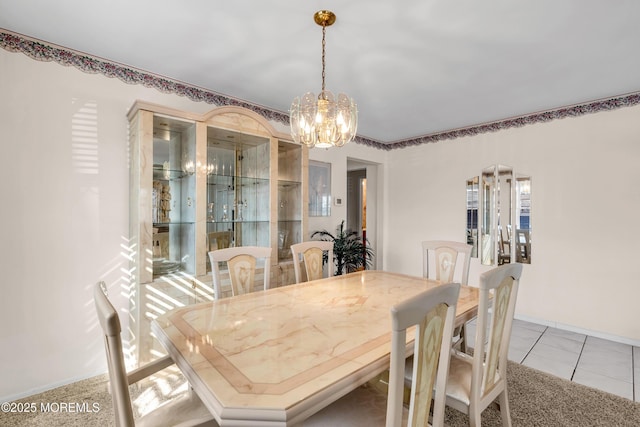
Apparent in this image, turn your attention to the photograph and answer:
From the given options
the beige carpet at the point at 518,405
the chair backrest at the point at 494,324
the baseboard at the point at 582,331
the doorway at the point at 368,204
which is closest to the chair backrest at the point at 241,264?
the beige carpet at the point at 518,405

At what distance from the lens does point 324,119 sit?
1.86 m

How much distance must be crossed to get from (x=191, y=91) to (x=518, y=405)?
143 inches

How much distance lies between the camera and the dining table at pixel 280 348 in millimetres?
860

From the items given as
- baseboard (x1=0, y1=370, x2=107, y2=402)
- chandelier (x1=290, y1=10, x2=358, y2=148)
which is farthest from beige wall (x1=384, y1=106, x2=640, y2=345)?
baseboard (x1=0, y1=370, x2=107, y2=402)

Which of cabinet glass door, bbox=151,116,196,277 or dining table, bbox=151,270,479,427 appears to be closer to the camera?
dining table, bbox=151,270,479,427

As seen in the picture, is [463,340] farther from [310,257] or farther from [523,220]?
[523,220]

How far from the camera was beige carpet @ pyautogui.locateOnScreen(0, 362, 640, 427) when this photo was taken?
1.84 m

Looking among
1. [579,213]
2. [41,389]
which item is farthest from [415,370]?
[579,213]

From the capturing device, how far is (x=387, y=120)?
12.4 feet

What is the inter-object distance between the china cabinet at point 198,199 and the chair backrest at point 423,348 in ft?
6.50

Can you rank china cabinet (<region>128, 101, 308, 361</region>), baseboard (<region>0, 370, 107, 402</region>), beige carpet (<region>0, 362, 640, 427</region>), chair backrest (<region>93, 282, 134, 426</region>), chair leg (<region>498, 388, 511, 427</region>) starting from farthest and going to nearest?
1. china cabinet (<region>128, 101, 308, 361</region>)
2. baseboard (<region>0, 370, 107, 402</region>)
3. beige carpet (<region>0, 362, 640, 427</region>)
4. chair leg (<region>498, 388, 511, 427</region>)
5. chair backrest (<region>93, 282, 134, 426</region>)

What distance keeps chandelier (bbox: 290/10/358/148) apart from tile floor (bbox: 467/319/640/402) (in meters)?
2.53

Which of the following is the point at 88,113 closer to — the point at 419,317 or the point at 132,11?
the point at 132,11

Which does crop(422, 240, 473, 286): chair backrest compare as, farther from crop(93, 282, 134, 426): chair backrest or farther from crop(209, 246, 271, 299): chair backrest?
crop(93, 282, 134, 426): chair backrest
